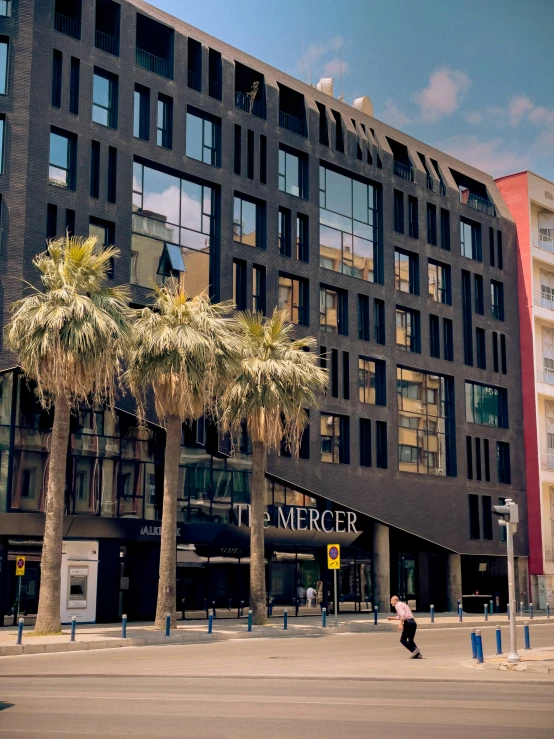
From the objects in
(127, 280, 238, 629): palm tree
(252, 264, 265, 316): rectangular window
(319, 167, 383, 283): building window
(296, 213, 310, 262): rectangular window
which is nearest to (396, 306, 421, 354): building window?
(319, 167, 383, 283): building window

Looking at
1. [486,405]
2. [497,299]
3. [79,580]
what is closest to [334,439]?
[486,405]

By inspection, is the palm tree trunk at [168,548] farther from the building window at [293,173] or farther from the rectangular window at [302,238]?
the building window at [293,173]

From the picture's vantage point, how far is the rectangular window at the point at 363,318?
184ft

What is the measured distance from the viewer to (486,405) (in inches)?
2527

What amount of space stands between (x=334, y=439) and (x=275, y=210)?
12.3 meters

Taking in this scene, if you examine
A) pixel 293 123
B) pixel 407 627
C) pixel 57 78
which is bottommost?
pixel 407 627

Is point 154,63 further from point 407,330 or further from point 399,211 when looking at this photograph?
point 407,330

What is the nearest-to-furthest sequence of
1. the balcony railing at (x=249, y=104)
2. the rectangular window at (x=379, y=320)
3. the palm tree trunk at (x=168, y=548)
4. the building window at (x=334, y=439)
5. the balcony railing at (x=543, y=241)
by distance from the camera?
1. the palm tree trunk at (x=168, y=548)
2. the balcony railing at (x=249, y=104)
3. the building window at (x=334, y=439)
4. the rectangular window at (x=379, y=320)
5. the balcony railing at (x=543, y=241)

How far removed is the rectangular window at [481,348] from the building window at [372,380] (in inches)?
398

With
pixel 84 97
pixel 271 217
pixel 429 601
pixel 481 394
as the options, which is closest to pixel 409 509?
pixel 429 601

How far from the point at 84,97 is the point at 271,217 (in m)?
11.8

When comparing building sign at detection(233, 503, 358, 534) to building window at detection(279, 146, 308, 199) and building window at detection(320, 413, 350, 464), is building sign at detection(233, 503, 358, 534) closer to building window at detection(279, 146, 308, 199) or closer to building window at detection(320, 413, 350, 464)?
building window at detection(320, 413, 350, 464)

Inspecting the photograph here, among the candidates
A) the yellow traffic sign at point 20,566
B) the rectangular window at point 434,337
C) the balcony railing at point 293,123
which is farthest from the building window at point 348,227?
the yellow traffic sign at point 20,566

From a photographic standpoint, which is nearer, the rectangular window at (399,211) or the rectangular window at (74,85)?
the rectangular window at (74,85)
